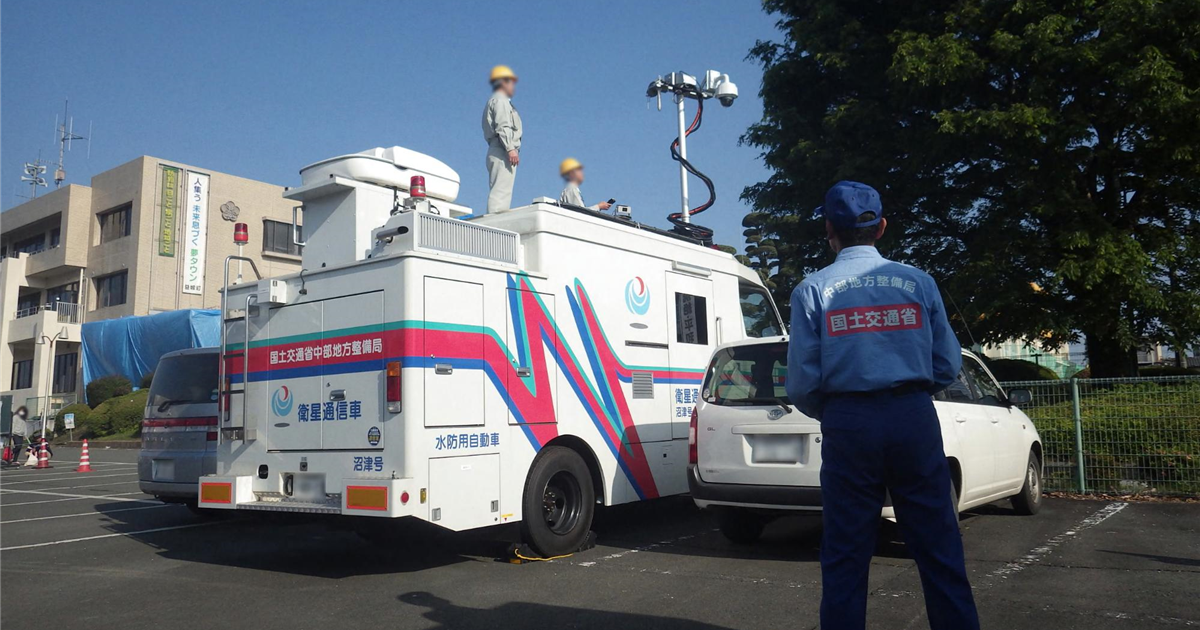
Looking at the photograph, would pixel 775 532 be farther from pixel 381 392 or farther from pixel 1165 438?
pixel 1165 438

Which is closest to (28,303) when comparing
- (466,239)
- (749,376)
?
(466,239)

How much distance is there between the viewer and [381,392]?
6.13 meters

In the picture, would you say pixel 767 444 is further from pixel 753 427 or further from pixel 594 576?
pixel 594 576

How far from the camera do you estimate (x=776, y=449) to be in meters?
6.39

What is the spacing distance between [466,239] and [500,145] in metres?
2.14

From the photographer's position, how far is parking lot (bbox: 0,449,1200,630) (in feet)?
16.2

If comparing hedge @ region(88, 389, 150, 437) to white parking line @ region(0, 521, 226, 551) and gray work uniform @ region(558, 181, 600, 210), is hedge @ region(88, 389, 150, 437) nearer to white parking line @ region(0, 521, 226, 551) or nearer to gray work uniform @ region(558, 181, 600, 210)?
white parking line @ region(0, 521, 226, 551)

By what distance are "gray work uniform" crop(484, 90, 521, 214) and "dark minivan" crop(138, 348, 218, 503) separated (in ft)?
11.6

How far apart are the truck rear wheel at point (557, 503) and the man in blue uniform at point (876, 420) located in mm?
3718

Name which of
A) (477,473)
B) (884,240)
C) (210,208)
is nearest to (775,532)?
(477,473)

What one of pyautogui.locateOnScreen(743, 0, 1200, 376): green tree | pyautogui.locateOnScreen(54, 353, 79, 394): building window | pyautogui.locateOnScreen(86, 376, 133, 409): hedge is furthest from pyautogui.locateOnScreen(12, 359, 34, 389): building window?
pyautogui.locateOnScreen(743, 0, 1200, 376): green tree

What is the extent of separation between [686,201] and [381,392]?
9.35 m

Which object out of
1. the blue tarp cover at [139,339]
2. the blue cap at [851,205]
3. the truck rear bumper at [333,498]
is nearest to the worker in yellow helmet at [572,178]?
the truck rear bumper at [333,498]

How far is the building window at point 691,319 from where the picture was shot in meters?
8.74
